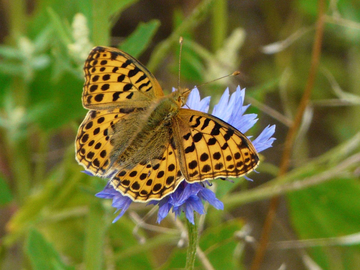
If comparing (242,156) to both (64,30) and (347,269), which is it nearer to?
(64,30)

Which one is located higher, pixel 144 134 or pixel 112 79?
pixel 112 79

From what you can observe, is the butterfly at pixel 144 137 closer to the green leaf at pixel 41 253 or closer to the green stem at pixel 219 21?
Result: the green leaf at pixel 41 253

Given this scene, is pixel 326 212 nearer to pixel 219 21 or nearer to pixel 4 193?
pixel 219 21

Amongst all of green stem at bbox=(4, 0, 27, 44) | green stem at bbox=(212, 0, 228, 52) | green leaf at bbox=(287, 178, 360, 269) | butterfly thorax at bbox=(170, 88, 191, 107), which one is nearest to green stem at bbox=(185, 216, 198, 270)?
butterfly thorax at bbox=(170, 88, 191, 107)

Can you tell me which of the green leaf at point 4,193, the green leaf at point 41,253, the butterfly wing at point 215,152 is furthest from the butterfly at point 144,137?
the green leaf at point 4,193

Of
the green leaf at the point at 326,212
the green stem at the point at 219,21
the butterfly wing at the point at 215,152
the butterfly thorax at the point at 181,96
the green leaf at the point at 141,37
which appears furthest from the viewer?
the green stem at the point at 219,21

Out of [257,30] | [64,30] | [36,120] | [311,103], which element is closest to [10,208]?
[36,120]

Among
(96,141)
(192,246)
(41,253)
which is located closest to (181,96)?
(96,141)
